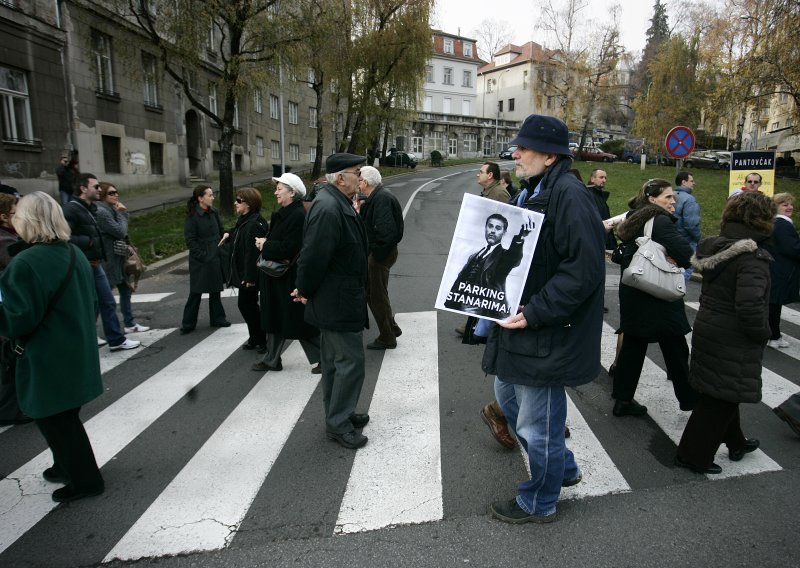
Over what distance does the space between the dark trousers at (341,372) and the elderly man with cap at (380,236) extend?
176cm

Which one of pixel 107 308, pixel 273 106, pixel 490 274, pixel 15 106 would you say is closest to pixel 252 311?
pixel 107 308

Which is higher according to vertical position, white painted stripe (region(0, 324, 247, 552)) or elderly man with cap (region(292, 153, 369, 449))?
elderly man with cap (region(292, 153, 369, 449))

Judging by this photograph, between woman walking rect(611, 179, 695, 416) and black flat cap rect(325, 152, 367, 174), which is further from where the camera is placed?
Result: woman walking rect(611, 179, 695, 416)

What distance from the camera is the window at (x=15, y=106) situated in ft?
48.5

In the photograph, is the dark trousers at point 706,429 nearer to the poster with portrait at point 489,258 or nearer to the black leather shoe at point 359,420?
the poster with portrait at point 489,258

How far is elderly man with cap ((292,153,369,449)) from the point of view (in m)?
3.73

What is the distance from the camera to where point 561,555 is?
276cm

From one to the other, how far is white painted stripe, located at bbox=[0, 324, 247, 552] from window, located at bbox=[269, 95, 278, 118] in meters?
31.6

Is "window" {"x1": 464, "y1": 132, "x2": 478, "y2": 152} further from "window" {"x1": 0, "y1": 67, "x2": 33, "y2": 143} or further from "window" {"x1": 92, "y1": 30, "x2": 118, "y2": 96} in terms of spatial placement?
"window" {"x1": 0, "y1": 67, "x2": 33, "y2": 143}

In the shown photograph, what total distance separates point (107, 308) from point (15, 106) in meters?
13.1

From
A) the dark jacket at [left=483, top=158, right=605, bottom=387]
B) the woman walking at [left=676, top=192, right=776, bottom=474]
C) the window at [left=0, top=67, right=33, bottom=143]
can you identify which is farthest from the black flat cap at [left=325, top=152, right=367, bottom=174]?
the window at [left=0, top=67, right=33, bottom=143]

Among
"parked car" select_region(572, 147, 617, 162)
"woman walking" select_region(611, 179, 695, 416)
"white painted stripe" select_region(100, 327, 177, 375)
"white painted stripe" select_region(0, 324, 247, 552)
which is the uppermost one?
"parked car" select_region(572, 147, 617, 162)

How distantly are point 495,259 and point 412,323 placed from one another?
4.45 m

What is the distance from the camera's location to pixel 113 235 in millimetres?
6254
